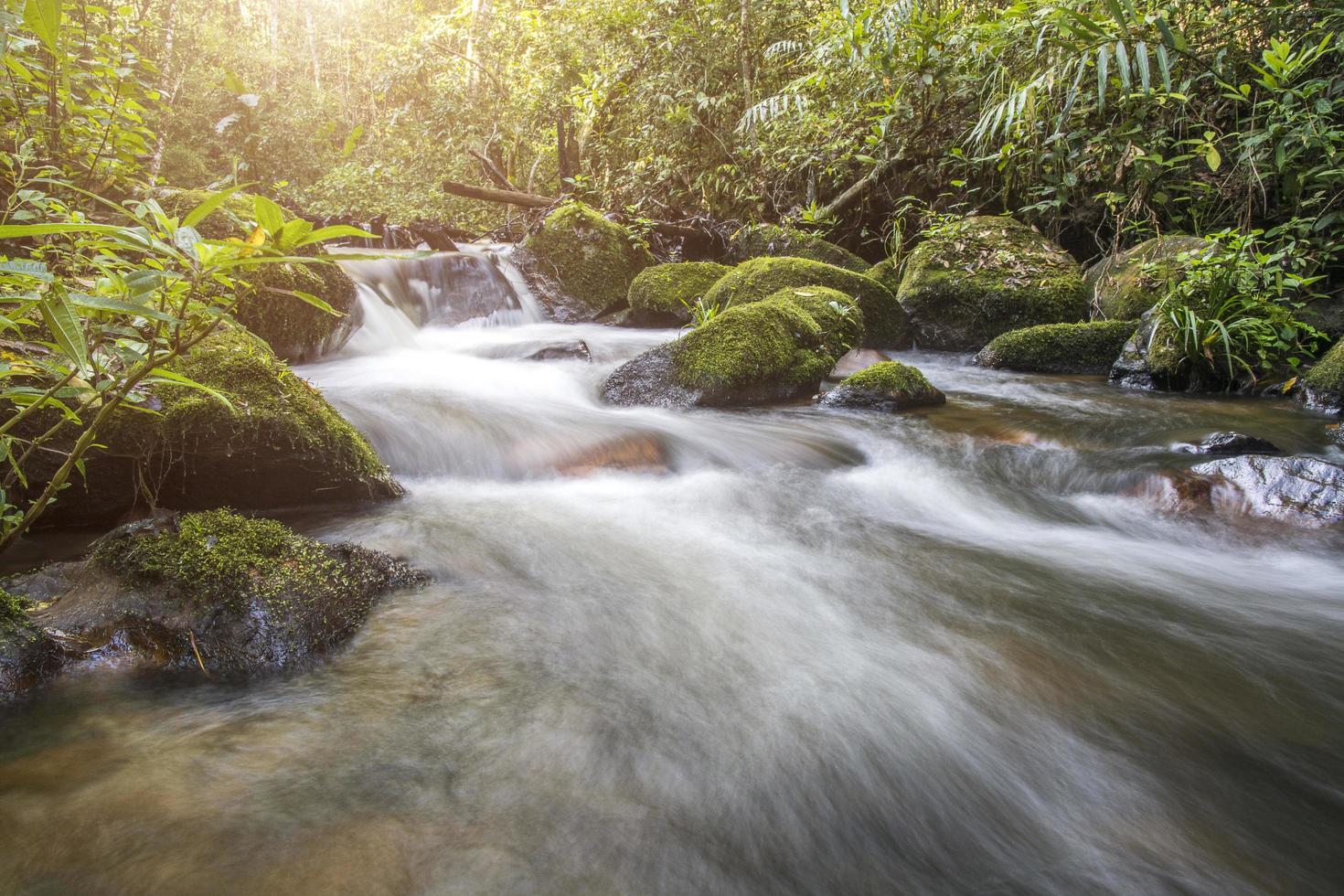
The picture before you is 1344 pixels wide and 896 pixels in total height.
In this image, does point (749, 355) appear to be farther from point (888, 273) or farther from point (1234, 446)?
point (888, 273)

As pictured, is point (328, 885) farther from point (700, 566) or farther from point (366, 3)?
point (366, 3)

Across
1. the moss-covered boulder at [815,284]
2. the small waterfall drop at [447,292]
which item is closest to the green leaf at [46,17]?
the moss-covered boulder at [815,284]

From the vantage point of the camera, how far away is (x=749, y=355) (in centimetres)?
535

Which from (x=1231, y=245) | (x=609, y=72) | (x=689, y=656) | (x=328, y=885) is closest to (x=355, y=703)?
(x=328, y=885)

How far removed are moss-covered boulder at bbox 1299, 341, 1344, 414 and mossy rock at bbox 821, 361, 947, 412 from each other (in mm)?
2721

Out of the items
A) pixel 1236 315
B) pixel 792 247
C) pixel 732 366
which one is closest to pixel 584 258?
pixel 792 247

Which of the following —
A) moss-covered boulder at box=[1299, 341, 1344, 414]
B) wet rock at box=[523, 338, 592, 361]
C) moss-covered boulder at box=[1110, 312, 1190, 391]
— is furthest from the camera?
wet rock at box=[523, 338, 592, 361]

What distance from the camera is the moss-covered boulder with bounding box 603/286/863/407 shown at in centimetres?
527

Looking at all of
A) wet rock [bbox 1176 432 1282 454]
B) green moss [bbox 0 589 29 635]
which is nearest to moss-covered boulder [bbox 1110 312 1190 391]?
wet rock [bbox 1176 432 1282 454]

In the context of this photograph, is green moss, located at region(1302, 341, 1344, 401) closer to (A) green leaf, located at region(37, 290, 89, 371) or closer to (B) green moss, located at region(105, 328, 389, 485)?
(B) green moss, located at region(105, 328, 389, 485)

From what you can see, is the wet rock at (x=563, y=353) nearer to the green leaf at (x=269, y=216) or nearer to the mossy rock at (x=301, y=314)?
the mossy rock at (x=301, y=314)

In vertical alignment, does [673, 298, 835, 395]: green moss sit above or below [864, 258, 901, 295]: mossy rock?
below

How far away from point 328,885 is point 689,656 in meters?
1.23

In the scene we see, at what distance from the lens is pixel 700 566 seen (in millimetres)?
2982
